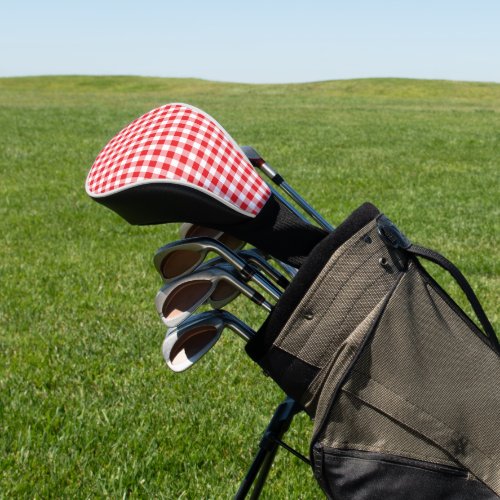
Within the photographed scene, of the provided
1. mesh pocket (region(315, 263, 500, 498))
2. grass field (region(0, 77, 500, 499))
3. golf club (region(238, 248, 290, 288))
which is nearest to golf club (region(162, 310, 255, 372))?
golf club (region(238, 248, 290, 288))

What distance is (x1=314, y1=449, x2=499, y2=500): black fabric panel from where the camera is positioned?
1.69 meters

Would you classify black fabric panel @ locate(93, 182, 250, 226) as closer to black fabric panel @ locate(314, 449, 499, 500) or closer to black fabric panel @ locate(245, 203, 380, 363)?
black fabric panel @ locate(245, 203, 380, 363)

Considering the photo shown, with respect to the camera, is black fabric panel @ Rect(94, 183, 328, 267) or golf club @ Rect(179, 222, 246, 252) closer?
black fabric panel @ Rect(94, 183, 328, 267)

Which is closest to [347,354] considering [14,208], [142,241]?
[142,241]

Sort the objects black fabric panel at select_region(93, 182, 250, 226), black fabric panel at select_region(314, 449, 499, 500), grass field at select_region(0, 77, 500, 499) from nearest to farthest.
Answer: black fabric panel at select_region(93, 182, 250, 226), black fabric panel at select_region(314, 449, 499, 500), grass field at select_region(0, 77, 500, 499)

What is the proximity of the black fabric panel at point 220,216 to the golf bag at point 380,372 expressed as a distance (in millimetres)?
83

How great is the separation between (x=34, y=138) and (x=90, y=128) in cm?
255

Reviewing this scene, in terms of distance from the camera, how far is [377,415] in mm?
1675

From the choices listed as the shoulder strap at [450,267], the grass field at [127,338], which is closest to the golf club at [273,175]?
the shoulder strap at [450,267]

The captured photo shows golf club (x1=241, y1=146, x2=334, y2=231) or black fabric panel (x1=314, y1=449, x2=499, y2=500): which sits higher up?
golf club (x1=241, y1=146, x2=334, y2=231)

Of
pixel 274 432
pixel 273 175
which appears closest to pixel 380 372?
pixel 274 432

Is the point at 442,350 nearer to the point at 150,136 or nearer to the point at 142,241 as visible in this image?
the point at 150,136

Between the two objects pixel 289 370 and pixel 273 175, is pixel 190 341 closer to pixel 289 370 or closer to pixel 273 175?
pixel 289 370

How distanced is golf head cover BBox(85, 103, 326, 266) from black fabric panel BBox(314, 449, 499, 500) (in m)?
0.41
